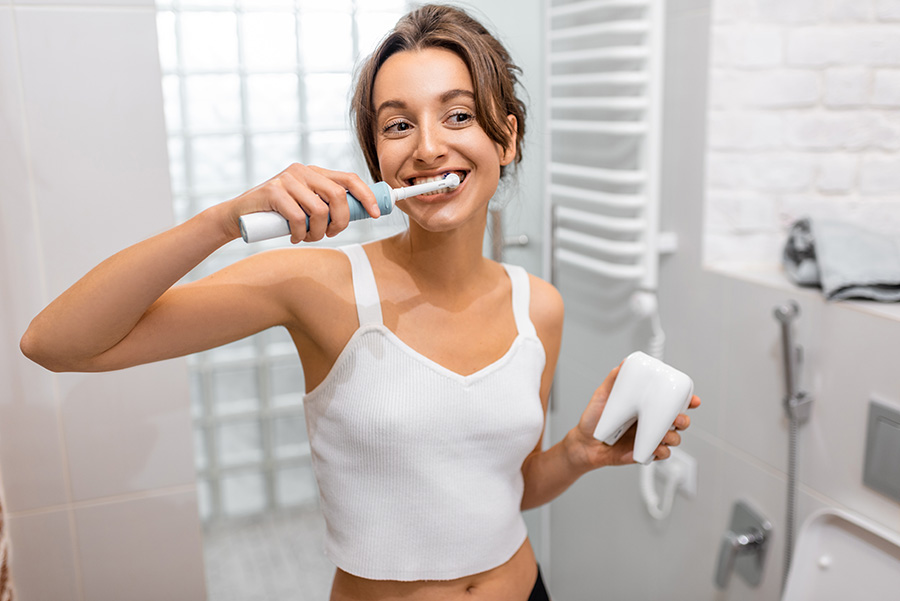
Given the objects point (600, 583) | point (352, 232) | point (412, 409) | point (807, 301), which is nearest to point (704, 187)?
point (807, 301)

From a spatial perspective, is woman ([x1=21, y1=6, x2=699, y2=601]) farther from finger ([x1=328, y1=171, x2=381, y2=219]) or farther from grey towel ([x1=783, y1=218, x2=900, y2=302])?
grey towel ([x1=783, y1=218, x2=900, y2=302])

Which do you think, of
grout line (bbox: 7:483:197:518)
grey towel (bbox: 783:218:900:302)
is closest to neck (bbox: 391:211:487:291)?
grout line (bbox: 7:483:197:518)

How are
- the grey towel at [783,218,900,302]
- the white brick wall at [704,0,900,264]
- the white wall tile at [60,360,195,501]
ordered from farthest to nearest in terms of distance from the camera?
the white brick wall at [704,0,900,264] → the grey towel at [783,218,900,302] → the white wall tile at [60,360,195,501]

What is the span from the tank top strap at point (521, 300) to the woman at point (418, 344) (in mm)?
17

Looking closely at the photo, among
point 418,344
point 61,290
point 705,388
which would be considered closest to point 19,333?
point 61,290

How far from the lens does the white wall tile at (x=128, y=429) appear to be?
1107 millimetres

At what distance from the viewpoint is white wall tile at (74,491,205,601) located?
3.78ft

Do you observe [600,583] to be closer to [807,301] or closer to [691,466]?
[691,466]

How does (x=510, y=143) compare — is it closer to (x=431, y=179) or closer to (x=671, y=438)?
(x=431, y=179)

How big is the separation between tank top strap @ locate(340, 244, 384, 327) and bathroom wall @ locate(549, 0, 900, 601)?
75 centimetres

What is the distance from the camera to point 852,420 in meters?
1.22

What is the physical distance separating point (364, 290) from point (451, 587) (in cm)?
40

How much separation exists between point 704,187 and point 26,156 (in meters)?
1.18

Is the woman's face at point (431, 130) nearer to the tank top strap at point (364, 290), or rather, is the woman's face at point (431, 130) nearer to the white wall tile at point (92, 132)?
the tank top strap at point (364, 290)
